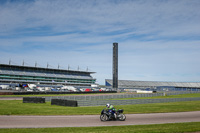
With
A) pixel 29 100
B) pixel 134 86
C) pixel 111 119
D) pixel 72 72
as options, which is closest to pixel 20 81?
pixel 72 72

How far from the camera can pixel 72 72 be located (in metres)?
149

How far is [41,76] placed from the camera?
131 m

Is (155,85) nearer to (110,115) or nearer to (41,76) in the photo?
(41,76)

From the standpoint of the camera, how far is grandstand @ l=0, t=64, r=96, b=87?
11654 cm

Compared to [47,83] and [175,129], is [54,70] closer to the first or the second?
[47,83]

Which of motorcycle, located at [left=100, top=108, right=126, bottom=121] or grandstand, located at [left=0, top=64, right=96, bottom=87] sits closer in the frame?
motorcycle, located at [left=100, top=108, right=126, bottom=121]

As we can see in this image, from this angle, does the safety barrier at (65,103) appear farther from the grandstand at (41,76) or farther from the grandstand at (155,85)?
the grandstand at (155,85)

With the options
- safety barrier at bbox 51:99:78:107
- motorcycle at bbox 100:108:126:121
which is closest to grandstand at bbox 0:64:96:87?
safety barrier at bbox 51:99:78:107

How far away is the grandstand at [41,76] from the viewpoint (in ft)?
382

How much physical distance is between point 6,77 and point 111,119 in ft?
356

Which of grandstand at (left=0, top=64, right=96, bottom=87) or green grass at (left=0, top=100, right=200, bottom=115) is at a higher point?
grandstand at (left=0, top=64, right=96, bottom=87)

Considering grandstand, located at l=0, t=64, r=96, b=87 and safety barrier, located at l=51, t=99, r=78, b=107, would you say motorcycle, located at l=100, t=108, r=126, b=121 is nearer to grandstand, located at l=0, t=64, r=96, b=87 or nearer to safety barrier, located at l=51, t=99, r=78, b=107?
safety barrier, located at l=51, t=99, r=78, b=107

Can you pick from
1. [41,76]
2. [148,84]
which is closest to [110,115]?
[41,76]

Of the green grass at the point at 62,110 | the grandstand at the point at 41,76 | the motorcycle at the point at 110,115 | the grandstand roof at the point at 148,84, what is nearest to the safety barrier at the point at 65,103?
the green grass at the point at 62,110
